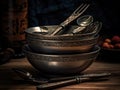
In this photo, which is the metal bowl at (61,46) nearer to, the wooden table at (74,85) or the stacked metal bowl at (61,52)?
the stacked metal bowl at (61,52)

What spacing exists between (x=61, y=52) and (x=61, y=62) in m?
0.03

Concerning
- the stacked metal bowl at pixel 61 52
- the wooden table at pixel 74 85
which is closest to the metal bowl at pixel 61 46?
the stacked metal bowl at pixel 61 52

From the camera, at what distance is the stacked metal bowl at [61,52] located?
0.96m

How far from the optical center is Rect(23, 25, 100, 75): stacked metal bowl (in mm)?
959

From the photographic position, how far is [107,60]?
4.19ft

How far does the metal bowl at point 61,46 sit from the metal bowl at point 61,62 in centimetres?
2

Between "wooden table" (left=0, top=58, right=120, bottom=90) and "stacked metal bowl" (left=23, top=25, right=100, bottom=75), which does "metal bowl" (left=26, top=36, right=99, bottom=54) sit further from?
"wooden table" (left=0, top=58, right=120, bottom=90)

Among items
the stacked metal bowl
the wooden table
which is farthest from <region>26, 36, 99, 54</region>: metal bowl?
the wooden table

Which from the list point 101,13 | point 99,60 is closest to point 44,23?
point 101,13

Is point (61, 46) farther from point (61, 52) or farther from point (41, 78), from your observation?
point (41, 78)

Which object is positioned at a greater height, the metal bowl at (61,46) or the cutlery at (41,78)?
the metal bowl at (61,46)

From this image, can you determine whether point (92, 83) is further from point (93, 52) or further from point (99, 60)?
point (99, 60)

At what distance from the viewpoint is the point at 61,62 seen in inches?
37.7

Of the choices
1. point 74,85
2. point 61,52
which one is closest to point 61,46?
point 61,52
